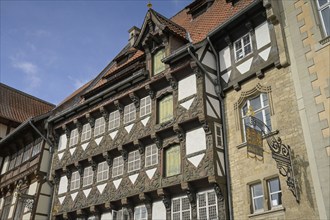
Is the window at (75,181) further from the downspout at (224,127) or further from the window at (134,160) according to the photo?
the downspout at (224,127)

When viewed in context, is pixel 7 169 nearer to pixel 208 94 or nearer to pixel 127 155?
pixel 127 155

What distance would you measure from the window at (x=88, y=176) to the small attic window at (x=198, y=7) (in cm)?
961

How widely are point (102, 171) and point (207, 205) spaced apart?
6320mm

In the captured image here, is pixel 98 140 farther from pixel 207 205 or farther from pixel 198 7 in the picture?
pixel 198 7

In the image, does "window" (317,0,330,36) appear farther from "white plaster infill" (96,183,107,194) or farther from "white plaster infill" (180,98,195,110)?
"white plaster infill" (96,183,107,194)

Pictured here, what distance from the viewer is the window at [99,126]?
1915cm

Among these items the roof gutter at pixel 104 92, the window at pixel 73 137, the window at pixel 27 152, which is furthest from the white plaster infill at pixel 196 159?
the window at pixel 27 152

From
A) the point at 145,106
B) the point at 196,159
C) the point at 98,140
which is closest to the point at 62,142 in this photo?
the point at 98,140

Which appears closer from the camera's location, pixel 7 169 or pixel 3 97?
pixel 7 169

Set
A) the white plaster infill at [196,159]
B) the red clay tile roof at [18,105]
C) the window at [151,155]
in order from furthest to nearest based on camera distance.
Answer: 1. the red clay tile roof at [18,105]
2. the window at [151,155]
3. the white plaster infill at [196,159]

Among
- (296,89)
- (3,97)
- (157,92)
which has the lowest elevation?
(296,89)

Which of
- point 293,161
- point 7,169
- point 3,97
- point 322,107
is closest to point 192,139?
point 293,161

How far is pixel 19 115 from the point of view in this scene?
1187 inches

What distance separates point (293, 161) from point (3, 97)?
2580 cm
